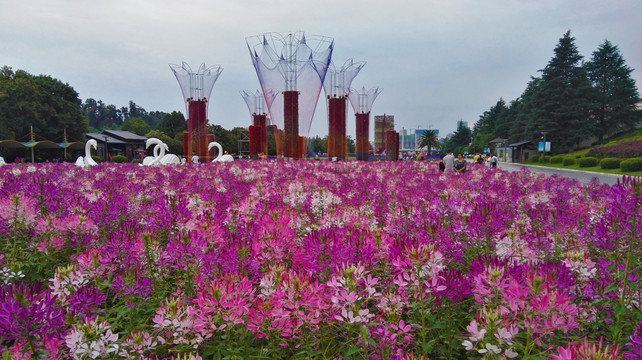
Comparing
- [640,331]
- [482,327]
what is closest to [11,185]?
[482,327]

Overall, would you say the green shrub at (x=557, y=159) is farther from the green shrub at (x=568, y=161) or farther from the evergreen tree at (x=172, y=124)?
the evergreen tree at (x=172, y=124)

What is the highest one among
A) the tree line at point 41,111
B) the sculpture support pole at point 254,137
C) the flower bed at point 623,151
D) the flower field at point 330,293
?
the tree line at point 41,111

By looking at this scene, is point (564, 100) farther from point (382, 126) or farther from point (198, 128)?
point (198, 128)

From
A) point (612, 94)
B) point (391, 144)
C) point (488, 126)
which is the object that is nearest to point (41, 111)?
point (391, 144)

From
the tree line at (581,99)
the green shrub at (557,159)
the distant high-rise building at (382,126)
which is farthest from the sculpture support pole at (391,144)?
the tree line at (581,99)

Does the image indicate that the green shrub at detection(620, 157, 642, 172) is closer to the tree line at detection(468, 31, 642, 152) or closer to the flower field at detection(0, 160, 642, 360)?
the tree line at detection(468, 31, 642, 152)

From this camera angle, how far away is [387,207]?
4801 mm

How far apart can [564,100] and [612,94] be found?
300 inches

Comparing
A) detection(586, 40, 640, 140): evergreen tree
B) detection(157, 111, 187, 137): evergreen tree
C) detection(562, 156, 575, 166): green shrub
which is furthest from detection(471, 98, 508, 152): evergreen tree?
Answer: detection(157, 111, 187, 137): evergreen tree

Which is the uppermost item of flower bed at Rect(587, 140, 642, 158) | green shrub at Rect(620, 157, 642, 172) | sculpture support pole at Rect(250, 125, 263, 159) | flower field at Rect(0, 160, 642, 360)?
sculpture support pole at Rect(250, 125, 263, 159)

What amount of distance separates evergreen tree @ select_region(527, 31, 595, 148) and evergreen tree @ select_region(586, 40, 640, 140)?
249cm

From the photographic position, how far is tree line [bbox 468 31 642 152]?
4941 cm

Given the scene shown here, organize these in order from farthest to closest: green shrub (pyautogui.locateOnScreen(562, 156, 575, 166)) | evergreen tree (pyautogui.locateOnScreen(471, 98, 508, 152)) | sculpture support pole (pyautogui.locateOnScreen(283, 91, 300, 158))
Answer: evergreen tree (pyautogui.locateOnScreen(471, 98, 508, 152)), green shrub (pyautogui.locateOnScreen(562, 156, 575, 166)), sculpture support pole (pyautogui.locateOnScreen(283, 91, 300, 158))

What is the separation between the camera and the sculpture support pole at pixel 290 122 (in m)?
23.4
